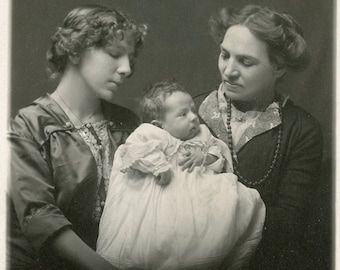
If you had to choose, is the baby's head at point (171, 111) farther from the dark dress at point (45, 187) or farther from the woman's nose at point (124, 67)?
the dark dress at point (45, 187)

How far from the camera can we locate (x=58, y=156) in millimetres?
1491

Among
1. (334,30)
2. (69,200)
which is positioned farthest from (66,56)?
(334,30)

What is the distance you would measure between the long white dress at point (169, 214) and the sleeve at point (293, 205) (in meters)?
0.09

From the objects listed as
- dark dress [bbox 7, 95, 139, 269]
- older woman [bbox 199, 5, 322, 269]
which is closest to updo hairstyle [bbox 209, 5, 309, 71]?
older woman [bbox 199, 5, 322, 269]

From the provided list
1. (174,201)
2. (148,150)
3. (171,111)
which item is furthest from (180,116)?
(174,201)

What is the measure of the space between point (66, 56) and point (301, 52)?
719 millimetres

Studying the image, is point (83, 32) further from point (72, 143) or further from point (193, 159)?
point (193, 159)

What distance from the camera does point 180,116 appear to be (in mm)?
1499

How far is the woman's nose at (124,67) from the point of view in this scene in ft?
5.11

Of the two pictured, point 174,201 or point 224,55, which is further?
point 224,55

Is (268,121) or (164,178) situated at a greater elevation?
(268,121)

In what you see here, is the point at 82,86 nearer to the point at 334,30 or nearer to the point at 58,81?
the point at 58,81

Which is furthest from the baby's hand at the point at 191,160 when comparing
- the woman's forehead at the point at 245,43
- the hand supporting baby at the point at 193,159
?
the woman's forehead at the point at 245,43

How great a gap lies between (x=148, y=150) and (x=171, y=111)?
0.43ft
